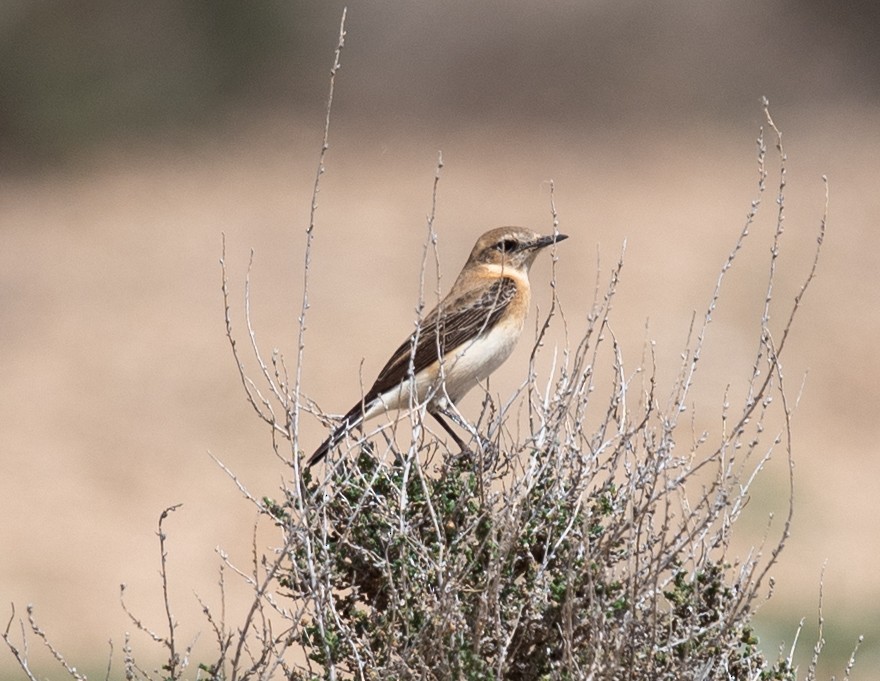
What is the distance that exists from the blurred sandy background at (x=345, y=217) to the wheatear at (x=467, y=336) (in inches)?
295

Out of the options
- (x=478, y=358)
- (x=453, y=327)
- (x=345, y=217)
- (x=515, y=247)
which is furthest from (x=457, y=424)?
(x=345, y=217)

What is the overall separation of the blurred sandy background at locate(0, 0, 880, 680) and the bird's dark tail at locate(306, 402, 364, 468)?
856 cm

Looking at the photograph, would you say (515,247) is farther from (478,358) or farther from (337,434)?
(337,434)

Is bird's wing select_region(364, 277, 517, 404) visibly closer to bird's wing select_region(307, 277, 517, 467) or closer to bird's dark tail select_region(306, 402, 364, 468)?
bird's wing select_region(307, 277, 517, 467)

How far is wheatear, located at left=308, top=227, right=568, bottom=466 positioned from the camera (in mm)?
7695

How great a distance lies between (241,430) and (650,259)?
24.5 feet

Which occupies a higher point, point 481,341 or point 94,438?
point 94,438

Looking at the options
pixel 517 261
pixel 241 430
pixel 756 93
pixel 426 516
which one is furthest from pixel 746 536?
pixel 756 93

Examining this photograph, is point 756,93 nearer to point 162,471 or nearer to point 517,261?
point 162,471

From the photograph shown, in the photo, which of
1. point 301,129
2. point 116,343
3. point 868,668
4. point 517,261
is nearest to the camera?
point 517,261

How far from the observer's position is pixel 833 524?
59.7ft

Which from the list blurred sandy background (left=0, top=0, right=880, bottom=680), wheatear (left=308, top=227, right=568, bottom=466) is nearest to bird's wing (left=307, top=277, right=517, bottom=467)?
wheatear (left=308, top=227, right=568, bottom=466)

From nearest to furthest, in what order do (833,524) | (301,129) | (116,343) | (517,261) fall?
(517,261), (833,524), (116,343), (301,129)

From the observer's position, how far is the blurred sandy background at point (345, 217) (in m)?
18.2
